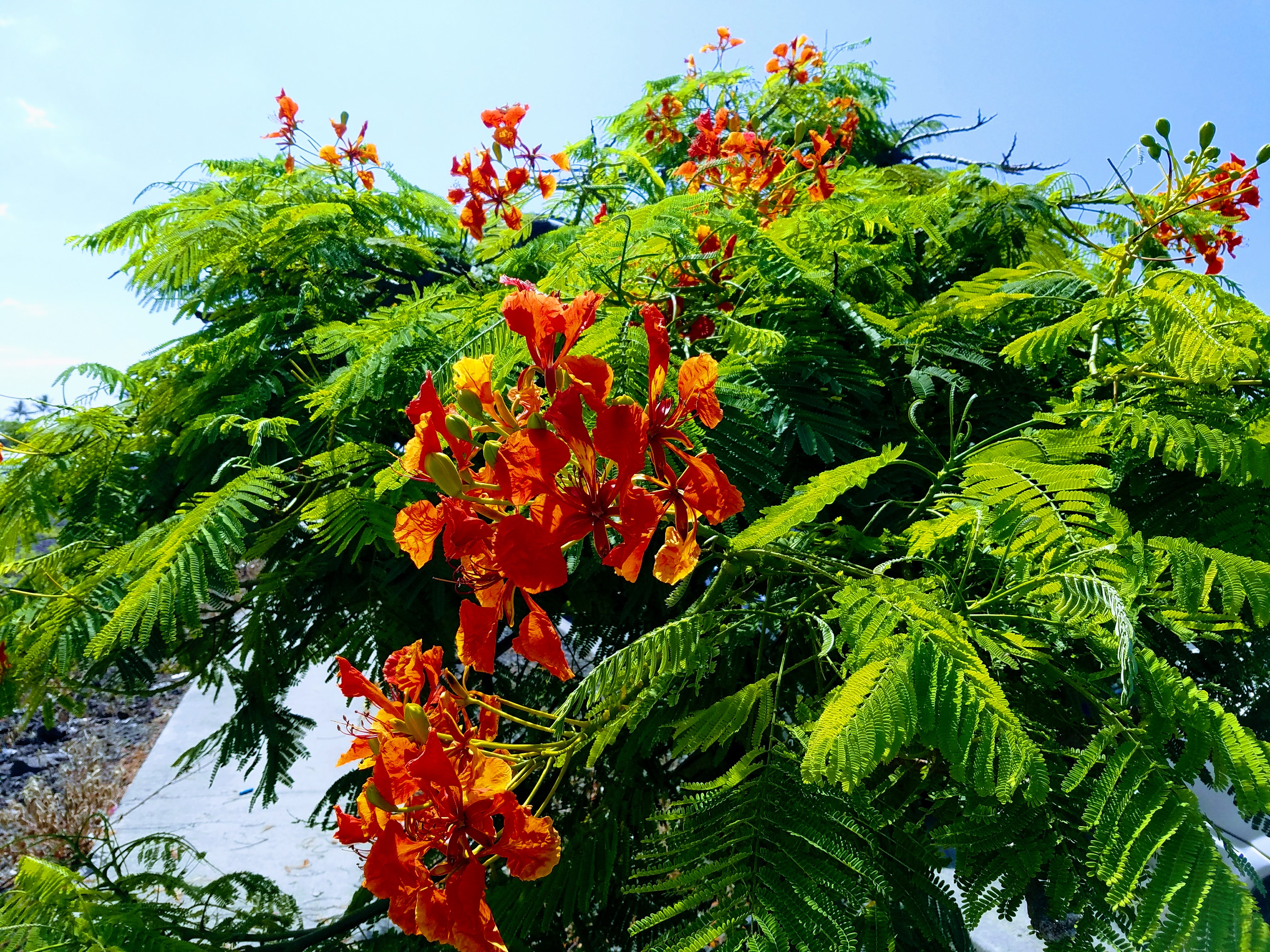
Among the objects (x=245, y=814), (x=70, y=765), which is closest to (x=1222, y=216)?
(x=245, y=814)

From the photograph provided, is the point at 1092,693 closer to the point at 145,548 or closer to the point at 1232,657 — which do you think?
the point at 1232,657

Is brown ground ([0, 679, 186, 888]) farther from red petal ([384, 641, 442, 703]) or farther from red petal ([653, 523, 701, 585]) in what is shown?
red petal ([653, 523, 701, 585])

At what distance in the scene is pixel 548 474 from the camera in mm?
796

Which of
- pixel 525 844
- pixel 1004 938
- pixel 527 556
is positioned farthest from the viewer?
pixel 1004 938

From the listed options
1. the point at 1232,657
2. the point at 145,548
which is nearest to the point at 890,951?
the point at 1232,657

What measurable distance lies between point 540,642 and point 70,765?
704cm

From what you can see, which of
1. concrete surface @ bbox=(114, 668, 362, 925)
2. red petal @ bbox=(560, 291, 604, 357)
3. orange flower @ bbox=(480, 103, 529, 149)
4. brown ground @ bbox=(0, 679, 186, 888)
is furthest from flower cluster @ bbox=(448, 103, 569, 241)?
brown ground @ bbox=(0, 679, 186, 888)

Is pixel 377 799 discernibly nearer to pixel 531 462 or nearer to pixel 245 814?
pixel 531 462

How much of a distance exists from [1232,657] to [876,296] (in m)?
0.99

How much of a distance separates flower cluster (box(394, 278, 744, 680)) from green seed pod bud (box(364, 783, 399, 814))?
167 millimetres

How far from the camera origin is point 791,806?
3.02 ft

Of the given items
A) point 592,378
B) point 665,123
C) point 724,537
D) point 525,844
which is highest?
point 665,123

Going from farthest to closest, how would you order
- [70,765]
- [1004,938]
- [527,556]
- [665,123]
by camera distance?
[70,765] < [1004,938] < [665,123] < [527,556]

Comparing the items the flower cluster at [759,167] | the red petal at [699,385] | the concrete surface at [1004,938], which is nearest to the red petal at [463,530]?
the red petal at [699,385]
